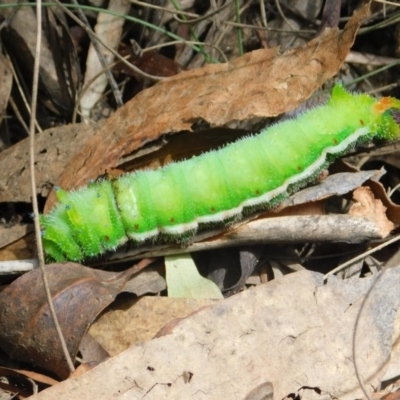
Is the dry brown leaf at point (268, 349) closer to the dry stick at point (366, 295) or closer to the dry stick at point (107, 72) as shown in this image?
the dry stick at point (366, 295)

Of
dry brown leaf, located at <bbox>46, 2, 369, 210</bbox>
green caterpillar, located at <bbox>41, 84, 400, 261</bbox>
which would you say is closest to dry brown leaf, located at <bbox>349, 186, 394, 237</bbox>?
green caterpillar, located at <bbox>41, 84, 400, 261</bbox>

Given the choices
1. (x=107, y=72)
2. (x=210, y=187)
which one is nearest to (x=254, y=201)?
(x=210, y=187)

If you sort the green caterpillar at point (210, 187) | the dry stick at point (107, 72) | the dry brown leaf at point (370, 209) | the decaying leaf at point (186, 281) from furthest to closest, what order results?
1. the dry stick at point (107, 72)
2. the dry brown leaf at point (370, 209)
3. the decaying leaf at point (186, 281)
4. the green caterpillar at point (210, 187)

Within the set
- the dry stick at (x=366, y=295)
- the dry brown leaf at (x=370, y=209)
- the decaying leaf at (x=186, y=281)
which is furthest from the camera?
the dry brown leaf at (x=370, y=209)

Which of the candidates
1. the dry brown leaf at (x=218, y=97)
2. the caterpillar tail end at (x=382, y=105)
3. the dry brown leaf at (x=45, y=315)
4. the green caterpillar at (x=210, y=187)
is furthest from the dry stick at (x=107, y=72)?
the caterpillar tail end at (x=382, y=105)

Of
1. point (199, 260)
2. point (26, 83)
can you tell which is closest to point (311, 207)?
point (199, 260)

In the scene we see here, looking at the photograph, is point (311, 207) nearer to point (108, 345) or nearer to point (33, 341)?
point (108, 345)
